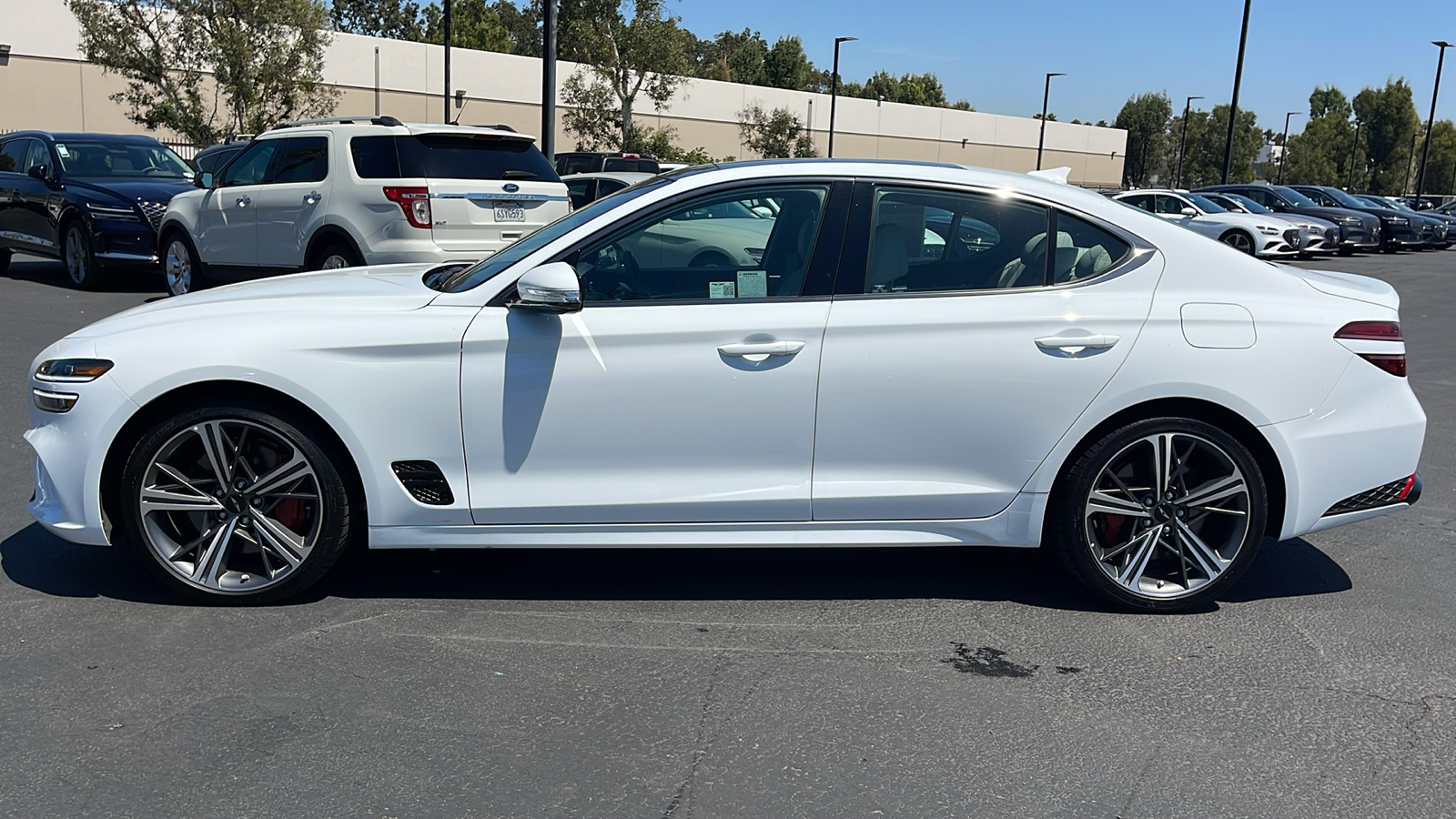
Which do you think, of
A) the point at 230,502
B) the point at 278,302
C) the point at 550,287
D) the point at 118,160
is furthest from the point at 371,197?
the point at 550,287

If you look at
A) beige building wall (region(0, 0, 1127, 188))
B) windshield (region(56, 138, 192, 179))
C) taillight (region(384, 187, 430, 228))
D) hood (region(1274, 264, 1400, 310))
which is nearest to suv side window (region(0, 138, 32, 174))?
windshield (region(56, 138, 192, 179))

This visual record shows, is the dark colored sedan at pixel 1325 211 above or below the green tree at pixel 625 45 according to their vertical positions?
below

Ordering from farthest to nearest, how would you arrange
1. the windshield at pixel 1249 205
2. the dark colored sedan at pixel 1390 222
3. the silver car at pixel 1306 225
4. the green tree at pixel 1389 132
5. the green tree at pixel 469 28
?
the green tree at pixel 1389 132 < the green tree at pixel 469 28 < the dark colored sedan at pixel 1390 222 < the windshield at pixel 1249 205 < the silver car at pixel 1306 225

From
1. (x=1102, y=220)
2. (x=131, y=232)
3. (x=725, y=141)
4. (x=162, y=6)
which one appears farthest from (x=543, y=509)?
(x=725, y=141)

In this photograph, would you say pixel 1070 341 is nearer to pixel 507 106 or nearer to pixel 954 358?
pixel 954 358

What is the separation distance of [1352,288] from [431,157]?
25.8 feet

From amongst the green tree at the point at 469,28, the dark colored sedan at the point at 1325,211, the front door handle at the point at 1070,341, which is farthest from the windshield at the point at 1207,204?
the green tree at the point at 469,28

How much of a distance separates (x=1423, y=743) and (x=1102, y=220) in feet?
6.53

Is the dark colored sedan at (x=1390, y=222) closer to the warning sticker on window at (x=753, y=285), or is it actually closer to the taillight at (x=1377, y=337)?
the taillight at (x=1377, y=337)

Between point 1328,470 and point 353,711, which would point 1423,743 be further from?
point 353,711

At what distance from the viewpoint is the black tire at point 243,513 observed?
407 centimetres

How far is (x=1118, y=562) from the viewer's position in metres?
4.36

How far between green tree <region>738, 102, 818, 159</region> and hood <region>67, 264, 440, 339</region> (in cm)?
4653

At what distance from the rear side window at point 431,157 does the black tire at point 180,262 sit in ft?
8.44
